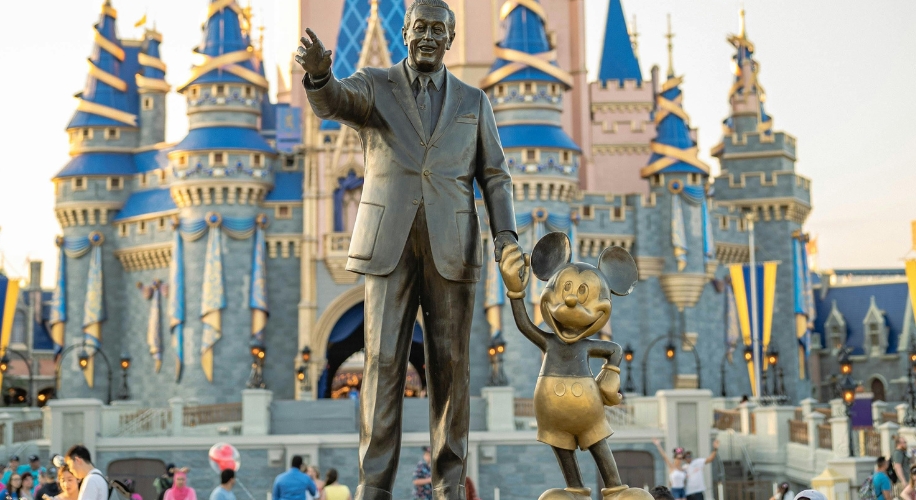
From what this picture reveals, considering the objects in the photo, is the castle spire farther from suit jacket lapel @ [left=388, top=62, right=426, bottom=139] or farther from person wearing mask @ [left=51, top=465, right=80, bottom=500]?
suit jacket lapel @ [left=388, top=62, right=426, bottom=139]

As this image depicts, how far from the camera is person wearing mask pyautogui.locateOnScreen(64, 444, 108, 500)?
7371 millimetres

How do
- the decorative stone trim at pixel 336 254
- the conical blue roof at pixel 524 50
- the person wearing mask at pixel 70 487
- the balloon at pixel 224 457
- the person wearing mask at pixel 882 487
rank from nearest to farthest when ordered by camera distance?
1. the person wearing mask at pixel 70 487
2. the balloon at pixel 224 457
3. the person wearing mask at pixel 882 487
4. the conical blue roof at pixel 524 50
5. the decorative stone trim at pixel 336 254

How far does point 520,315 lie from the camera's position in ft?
19.2

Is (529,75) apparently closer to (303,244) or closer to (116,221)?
(303,244)

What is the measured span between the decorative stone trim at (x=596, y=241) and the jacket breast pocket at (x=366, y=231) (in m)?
32.1

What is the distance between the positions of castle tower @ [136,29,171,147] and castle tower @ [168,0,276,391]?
12.9 feet

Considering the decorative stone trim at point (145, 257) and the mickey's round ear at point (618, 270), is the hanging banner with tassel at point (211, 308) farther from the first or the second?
the mickey's round ear at point (618, 270)

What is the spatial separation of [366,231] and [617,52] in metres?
41.2

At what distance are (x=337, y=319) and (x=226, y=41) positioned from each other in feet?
26.9

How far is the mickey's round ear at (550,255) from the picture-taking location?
19.6 feet

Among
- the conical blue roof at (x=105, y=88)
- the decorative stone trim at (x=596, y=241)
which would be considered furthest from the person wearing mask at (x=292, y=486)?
the conical blue roof at (x=105, y=88)

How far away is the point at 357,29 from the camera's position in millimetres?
40375

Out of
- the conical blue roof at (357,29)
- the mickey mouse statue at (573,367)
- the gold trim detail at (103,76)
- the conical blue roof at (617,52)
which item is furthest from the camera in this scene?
the conical blue roof at (617,52)

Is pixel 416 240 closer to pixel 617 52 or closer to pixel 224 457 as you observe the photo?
pixel 224 457
